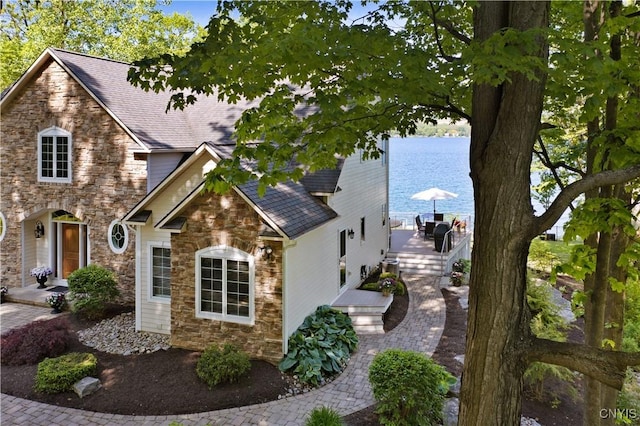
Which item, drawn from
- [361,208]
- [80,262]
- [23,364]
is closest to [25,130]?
[80,262]

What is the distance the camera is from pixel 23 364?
34.3 ft

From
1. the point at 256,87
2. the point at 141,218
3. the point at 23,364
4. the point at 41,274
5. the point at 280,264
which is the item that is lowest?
the point at 23,364

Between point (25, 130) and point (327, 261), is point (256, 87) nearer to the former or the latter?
point (327, 261)

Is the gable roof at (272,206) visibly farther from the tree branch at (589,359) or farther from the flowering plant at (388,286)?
the tree branch at (589,359)

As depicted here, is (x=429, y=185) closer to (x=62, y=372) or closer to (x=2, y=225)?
(x=2, y=225)

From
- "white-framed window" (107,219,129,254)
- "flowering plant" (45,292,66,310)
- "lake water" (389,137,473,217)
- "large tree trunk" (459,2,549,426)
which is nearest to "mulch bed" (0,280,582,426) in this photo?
"flowering plant" (45,292,66,310)

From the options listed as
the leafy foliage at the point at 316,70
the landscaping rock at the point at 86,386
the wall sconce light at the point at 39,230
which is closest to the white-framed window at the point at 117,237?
the wall sconce light at the point at 39,230

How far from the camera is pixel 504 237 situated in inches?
176

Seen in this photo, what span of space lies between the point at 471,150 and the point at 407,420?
510 cm

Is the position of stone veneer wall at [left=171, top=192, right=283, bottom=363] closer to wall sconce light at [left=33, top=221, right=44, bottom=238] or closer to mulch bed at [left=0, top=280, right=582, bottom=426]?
mulch bed at [left=0, top=280, right=582, bottom=426]

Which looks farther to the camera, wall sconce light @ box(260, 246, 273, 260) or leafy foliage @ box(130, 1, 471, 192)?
wall sconce light @ box(260, 246, 273, 260)

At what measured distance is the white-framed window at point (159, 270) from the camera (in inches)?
481

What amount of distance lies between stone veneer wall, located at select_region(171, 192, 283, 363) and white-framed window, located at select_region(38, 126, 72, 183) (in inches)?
261

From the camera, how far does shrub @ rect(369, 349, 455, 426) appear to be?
7.82m
